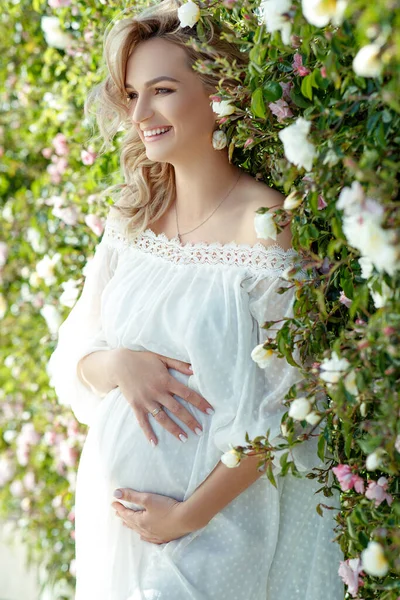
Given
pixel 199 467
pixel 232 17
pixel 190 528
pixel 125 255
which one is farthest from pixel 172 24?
pixel 190 528

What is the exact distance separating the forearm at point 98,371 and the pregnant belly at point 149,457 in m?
0.14

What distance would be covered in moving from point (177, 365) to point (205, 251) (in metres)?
0.29

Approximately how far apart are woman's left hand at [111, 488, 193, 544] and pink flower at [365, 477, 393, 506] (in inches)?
19.1

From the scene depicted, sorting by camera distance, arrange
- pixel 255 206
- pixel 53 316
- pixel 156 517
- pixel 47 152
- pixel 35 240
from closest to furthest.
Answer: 1. pixel 156 517
2. pixel 255 206
3. pixel 53 316
4. pixel 47 152
5. pixel 35 240

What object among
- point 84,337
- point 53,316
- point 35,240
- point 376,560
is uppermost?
point 35,240

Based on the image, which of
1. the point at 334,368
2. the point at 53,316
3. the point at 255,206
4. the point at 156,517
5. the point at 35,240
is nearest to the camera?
the point at 334,368

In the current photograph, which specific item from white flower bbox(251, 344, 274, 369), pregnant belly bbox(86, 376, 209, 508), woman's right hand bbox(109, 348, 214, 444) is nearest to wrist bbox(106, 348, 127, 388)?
woman's right hand bbox(109, 348, 214, 444)

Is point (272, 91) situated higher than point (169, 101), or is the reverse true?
A: point (169, 101)

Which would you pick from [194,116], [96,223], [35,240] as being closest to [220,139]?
[194,116]

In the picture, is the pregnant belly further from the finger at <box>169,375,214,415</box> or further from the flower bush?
the flower bush

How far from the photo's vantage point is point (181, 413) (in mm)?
1986

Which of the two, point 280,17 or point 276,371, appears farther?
point 276,371

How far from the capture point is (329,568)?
196 cm

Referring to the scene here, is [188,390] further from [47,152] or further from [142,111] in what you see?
[47,152]
